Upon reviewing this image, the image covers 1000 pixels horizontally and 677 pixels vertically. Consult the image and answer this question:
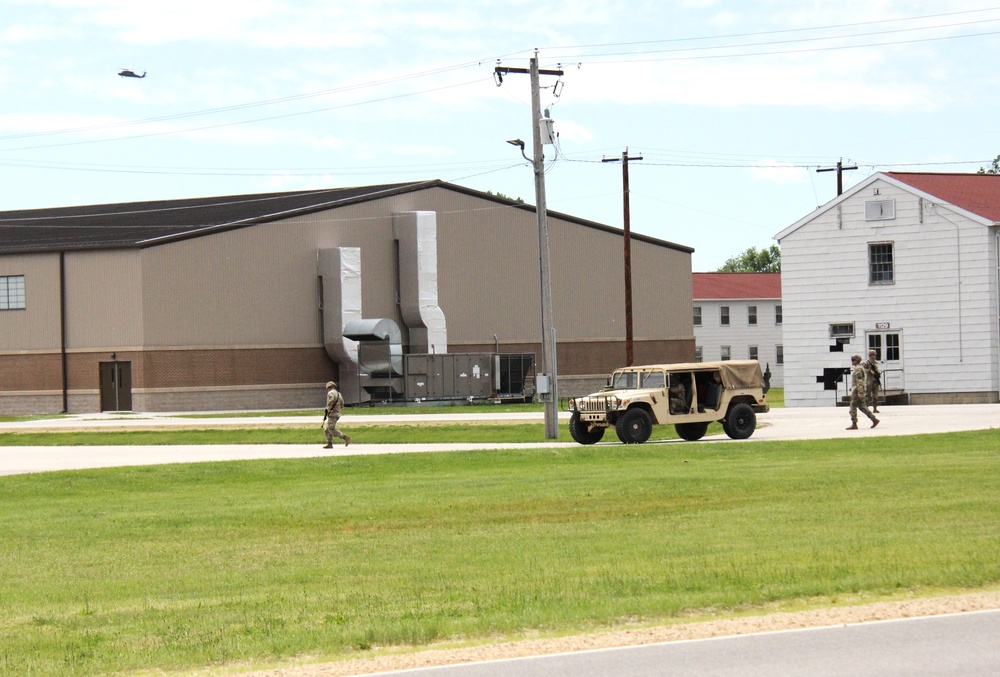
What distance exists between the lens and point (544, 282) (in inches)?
1296

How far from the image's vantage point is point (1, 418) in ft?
182

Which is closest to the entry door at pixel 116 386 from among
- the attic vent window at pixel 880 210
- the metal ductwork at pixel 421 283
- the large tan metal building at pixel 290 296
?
the large tan metal building at pixel 290 296

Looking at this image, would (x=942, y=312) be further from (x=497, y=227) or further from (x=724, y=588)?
(x=724, y=588)

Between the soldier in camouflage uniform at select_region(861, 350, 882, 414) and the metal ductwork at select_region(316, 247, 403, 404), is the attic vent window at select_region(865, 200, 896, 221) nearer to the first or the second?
the soldier in camouflage uniform at select_region(861, 350, 882, 414)

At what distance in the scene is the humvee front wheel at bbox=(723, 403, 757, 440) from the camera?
30578 millimetres

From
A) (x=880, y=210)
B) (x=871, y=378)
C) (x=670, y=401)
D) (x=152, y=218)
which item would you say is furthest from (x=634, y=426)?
(x=152, y=218)

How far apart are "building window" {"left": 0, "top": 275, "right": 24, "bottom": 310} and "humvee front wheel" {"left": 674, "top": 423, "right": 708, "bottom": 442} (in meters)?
38.1

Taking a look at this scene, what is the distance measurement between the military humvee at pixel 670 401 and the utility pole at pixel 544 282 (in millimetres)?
2206

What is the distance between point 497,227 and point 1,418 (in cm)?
2560

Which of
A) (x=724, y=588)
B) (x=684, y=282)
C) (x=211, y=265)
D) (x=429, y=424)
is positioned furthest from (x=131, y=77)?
(x=684, y=282)

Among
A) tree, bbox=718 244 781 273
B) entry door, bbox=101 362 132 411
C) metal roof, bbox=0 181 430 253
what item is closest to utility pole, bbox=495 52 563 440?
metal roof, bbox=0 181 430 253

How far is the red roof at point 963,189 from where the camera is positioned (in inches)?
1859

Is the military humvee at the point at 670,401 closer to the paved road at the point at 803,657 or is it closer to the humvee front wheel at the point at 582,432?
the humvee front wheel at the point at 582,432

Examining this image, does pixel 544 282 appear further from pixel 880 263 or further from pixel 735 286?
pixel 735 286
